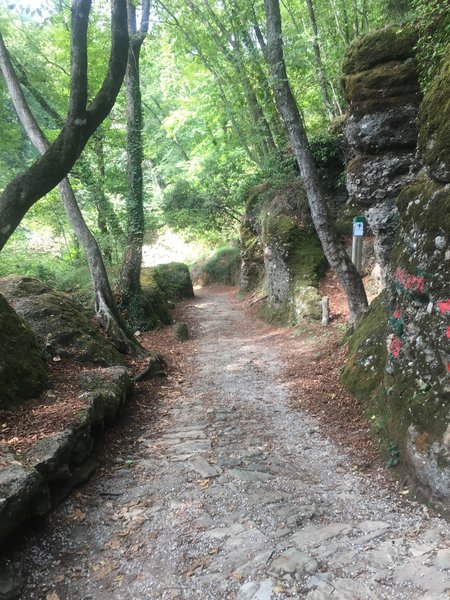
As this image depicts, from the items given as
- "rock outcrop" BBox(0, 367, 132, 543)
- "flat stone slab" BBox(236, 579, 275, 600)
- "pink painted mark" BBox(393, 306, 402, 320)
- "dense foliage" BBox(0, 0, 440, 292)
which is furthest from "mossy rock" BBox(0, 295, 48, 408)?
"dense foliage" BBox(0, 0, 440, 292)

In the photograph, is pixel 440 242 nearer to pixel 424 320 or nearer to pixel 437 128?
pixel 424 320

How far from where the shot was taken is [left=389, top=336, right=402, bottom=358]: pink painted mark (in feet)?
14.6

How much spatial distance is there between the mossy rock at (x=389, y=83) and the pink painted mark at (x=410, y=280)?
3.68 metres

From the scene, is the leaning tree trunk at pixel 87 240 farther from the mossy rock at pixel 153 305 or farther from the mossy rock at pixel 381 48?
the mossy rock at pixel 381 48

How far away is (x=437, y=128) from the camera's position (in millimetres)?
4117

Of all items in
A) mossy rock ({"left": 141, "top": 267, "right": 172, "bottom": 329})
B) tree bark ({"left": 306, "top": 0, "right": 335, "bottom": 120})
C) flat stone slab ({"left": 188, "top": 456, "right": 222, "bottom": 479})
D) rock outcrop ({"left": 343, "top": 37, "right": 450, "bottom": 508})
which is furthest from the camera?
mossy rock ({"left": 141, "top": 267, "right": 172, "bottom": 329})

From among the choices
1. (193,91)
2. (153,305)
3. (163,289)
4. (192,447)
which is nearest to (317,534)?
(192,447)

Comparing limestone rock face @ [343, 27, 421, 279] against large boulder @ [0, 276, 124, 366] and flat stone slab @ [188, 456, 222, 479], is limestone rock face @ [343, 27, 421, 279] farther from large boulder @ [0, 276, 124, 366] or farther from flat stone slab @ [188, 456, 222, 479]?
large boulder @ [0, 276, 124, 366]

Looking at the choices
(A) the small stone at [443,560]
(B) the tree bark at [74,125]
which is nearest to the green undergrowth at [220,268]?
(B) the tree bark at [74,125]

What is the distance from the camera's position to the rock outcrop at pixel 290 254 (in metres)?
11.2

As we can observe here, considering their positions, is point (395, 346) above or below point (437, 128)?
below

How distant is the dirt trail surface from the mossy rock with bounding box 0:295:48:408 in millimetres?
1420

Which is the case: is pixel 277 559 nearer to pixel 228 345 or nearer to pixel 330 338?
pixel 330 338

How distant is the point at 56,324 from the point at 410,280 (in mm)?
5496
